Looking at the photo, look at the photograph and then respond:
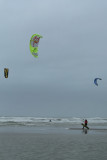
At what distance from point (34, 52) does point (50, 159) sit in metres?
14.4

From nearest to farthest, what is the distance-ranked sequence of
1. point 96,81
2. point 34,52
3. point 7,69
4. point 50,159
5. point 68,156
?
point 50,159 → point 68,156 → point 7,69 → point 34,52 → point 96,81

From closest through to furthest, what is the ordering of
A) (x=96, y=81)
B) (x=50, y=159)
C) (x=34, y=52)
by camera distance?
(x=50, y=159) < (x=34, y=52) < (x=96, y=81)

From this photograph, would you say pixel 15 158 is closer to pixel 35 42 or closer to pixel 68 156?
pixel 68 156

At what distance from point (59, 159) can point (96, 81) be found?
23795 millimetres

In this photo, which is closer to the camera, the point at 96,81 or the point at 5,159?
the point at 5,159

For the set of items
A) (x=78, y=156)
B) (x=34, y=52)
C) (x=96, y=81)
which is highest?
(x=34, y=52)

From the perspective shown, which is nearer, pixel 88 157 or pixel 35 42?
pixel 88 157

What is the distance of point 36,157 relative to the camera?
41.7ft

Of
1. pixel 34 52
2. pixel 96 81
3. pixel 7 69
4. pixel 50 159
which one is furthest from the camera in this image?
pixel 96 81

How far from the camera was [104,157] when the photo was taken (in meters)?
12.9

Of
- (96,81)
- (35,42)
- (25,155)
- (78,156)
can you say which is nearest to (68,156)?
(78,156)

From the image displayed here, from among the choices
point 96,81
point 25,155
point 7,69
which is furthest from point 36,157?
point 96,81

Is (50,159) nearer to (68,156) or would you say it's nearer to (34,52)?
(68,156)

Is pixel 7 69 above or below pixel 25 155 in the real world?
above
